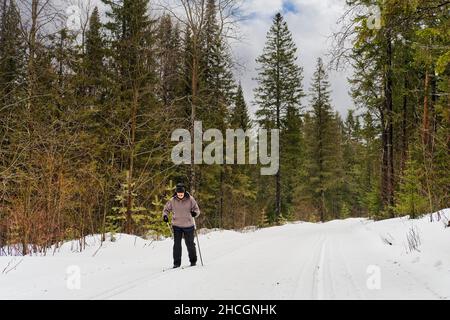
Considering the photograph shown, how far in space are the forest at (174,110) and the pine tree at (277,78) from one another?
5.1 inches

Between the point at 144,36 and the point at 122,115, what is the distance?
3.81 meters

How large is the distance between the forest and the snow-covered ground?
1.81 m

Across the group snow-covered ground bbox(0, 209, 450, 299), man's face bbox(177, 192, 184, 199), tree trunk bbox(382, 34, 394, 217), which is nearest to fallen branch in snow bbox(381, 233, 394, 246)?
snow-covered ground bbox(0, 209, 450, 299)

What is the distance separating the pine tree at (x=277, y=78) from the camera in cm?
3769

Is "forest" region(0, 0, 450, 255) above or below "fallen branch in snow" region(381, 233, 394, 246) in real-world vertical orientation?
above

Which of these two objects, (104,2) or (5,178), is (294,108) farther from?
(5,178)

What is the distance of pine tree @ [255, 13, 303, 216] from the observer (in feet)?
124

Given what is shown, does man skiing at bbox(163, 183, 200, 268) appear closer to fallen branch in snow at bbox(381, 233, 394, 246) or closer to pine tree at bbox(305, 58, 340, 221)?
Result: fallen branch in snow at bbox(381, 233, 394, 246)

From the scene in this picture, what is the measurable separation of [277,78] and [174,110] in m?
23.4

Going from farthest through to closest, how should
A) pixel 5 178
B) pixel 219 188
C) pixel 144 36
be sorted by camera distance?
pixel 219 188 → pixel 144 36 → pixel 5 178

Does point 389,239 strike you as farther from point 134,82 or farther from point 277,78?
point 277,78

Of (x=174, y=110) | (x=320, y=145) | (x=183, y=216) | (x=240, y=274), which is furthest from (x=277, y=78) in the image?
(x=240, y=274)
